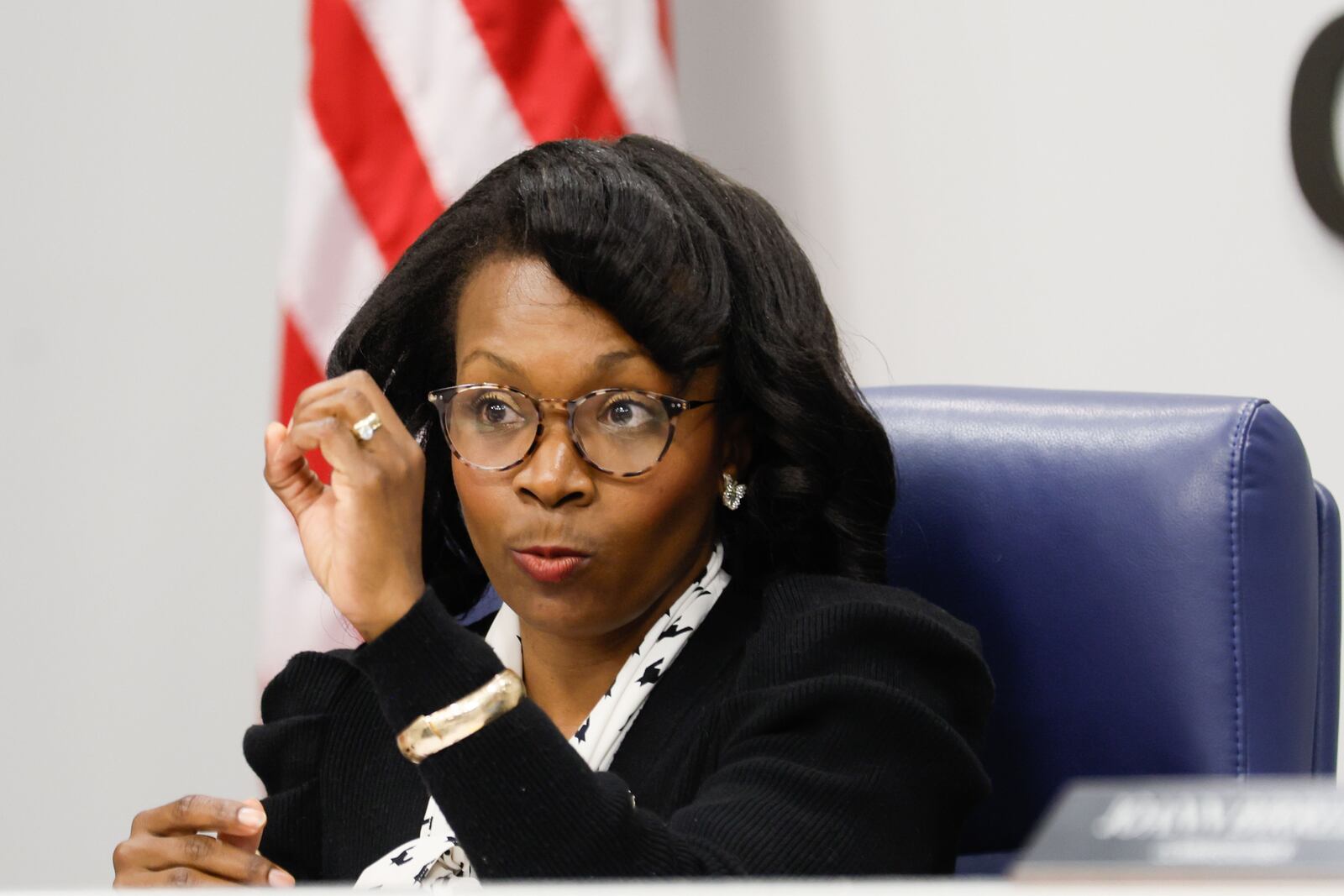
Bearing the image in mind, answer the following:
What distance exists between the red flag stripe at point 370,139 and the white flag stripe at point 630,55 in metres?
0.26

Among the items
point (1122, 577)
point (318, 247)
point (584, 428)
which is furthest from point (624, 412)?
point (318, 247)

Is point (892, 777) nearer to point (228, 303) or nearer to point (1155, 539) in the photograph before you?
point (1155, 539)

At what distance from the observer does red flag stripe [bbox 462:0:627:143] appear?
194 centimetres

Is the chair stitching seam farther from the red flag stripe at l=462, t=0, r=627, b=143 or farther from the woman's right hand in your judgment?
the red flag stripe at l=462, t=0, r=627, b=143

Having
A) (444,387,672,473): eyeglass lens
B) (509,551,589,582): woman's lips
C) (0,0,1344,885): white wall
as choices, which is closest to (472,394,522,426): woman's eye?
(444,387,672,473): eyeglass lens

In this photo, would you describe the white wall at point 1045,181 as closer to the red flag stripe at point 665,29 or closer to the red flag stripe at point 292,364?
the red flag stripe at point 665,29

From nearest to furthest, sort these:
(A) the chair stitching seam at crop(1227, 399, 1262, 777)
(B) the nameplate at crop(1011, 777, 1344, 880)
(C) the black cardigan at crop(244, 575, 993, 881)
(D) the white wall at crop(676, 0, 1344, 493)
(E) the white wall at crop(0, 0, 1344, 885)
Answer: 1. (B) the nameplate at crop(1011, 777, 1344, 880)
2. (C) the black cardigan at crop(244, 575, 993, 881)
3. (A) the chair stitching seam at crop(1227, 399, 1262, 777)
4. (D) the white wall at crop(676, 0, 1344, 493)
5. (E) the white wall at crop(0, 0, 1344, 885)

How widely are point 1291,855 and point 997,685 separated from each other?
0.84 meters

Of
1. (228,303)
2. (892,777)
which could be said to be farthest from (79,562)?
(892,777)

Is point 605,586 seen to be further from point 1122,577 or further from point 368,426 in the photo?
point 1122,577

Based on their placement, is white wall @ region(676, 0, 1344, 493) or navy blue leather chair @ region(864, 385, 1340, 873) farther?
white wall @ region(676, 0, 1344, 493)

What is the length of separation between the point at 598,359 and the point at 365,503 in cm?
23

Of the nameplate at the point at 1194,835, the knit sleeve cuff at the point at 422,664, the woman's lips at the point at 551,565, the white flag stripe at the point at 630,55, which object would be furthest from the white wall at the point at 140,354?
the nameplate at the point at 1194,835

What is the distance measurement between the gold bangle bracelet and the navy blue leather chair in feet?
1.67
